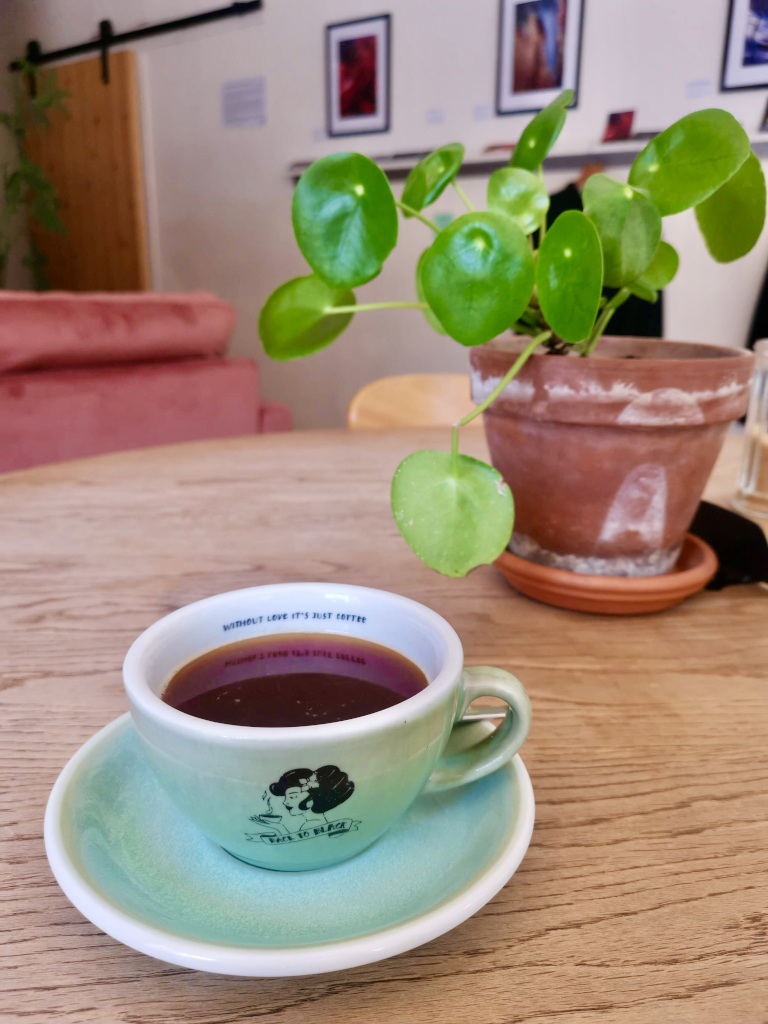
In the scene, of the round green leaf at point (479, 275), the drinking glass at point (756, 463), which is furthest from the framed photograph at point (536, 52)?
the round green leaf at point (479, 275)

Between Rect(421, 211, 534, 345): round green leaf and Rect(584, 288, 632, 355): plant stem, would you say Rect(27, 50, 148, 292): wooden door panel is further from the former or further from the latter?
Rect(421, 211, 534, 345): round green leaf

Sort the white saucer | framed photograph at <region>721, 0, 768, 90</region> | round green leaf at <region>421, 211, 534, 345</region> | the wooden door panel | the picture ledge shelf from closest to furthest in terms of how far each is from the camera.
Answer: the white saucer
round green leaf at <region>421, 211, 534, 345</region>
framed photograph at <region>721, 0, 768, 90</region>
the picture ledge shelf
the wooden door panel

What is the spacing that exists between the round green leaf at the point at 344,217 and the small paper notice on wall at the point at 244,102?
3600 mm

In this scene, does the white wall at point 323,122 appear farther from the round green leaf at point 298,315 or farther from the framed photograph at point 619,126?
the round green leaf at point 298,315

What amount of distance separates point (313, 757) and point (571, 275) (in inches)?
11.1

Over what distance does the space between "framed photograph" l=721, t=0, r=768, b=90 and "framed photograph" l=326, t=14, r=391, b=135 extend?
4.40ft

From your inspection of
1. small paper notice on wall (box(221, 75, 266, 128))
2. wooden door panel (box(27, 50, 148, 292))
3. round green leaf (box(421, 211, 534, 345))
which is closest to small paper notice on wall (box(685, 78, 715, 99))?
small paper notice on wall (box(221, 75, 266, 128))

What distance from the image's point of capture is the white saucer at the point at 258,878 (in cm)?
23

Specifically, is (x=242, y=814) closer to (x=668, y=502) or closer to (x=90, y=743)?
(x=90, y=743)

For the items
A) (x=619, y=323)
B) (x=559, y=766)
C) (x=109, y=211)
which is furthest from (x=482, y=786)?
(x=109, y=211)

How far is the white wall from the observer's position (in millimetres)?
2545

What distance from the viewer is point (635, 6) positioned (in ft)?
8.26

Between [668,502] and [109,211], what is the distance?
460 cm

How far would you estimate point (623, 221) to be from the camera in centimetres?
42
